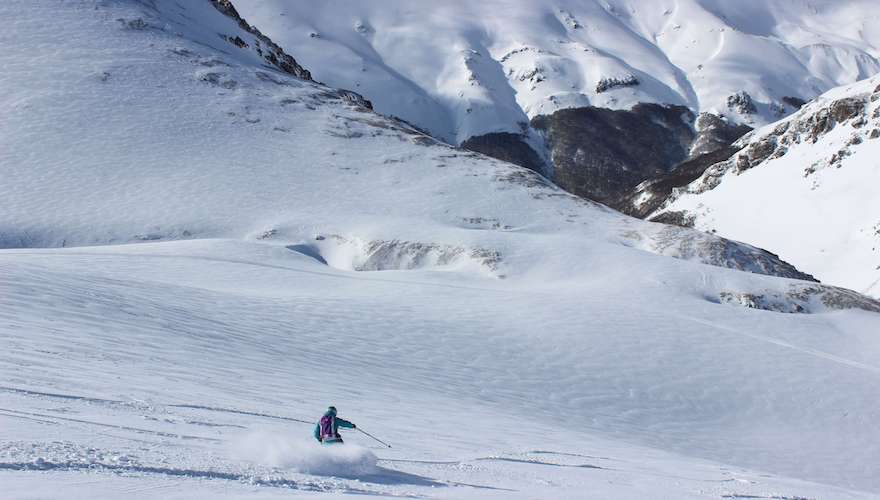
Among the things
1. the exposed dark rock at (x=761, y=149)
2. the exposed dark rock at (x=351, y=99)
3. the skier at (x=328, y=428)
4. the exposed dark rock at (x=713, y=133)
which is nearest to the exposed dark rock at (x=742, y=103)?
the exposed dark rock at (x=713, y=133)

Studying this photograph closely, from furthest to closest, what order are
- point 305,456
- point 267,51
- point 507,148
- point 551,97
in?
1. point 551,97
2. point 507,148
3. point 267,51
4. point 305,456

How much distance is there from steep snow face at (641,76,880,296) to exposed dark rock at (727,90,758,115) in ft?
204

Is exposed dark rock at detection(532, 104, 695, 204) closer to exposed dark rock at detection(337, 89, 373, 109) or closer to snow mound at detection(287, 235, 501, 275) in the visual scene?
exposed dark rock at detection(337, 89, 373, 109)

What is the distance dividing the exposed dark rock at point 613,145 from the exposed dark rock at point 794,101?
28883 mm

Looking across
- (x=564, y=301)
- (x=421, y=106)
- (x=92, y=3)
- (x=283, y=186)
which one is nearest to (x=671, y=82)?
(x=421, y=106)

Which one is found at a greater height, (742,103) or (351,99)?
(742,103)

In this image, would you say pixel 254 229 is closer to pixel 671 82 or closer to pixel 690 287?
pixel 690 287

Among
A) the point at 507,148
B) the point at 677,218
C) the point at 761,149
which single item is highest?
the point at 507,148

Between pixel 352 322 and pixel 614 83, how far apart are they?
16558 centimetres

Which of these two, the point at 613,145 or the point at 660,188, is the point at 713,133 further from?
the point at 660,188

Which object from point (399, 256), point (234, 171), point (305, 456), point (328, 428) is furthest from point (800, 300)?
point (234, 171)

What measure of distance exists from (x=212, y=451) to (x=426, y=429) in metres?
5.82

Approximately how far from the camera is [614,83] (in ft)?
593

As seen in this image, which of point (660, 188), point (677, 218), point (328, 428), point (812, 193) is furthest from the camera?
point (660, 188)
